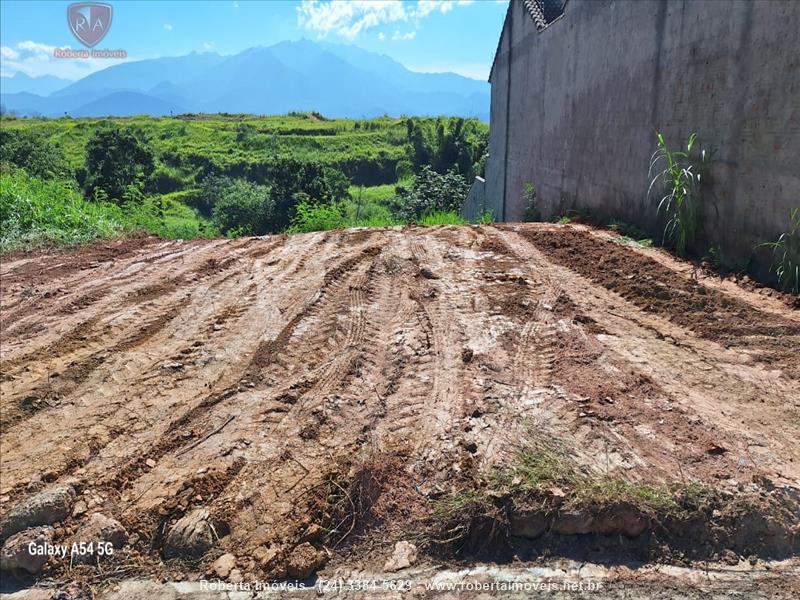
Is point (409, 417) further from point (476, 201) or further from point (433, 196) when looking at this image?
point (433, 196)

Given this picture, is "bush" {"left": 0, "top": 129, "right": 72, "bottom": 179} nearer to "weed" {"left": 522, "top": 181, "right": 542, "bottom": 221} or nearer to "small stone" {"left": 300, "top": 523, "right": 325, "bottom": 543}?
"weed" {"left": 522, "top": 181, "right": 542, "bottom": 221}

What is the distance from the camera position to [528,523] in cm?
259

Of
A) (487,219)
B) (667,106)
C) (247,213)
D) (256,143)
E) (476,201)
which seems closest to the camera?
(667,106)

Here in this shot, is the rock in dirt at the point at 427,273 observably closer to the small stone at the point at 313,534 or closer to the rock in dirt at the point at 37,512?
the small stone at the point at 313,534

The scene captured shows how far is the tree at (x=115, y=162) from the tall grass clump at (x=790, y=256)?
15987mm

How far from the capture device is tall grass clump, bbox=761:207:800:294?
180 inches

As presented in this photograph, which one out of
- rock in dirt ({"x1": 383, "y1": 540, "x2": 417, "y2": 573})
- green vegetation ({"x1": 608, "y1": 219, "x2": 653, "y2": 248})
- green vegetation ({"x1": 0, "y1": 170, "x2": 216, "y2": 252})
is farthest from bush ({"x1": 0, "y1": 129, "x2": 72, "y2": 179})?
rock in dirt ({"x1": 383, "y1": 540, "x2": 417, "y2": 573})

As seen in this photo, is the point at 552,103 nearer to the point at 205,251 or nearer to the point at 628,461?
the point at 205,251

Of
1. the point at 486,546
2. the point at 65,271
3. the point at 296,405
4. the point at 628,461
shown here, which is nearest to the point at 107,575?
the point at 296,405

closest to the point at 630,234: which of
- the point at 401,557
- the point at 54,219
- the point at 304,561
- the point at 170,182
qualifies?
the point at 401,557

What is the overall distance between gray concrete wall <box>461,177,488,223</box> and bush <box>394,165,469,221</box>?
0.57m

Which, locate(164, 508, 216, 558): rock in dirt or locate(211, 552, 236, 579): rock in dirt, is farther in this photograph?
locate(164, 508, 216, 558): rock in dirt

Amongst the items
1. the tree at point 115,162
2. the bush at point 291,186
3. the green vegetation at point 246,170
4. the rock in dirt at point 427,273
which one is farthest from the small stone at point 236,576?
the tree at point 115,162

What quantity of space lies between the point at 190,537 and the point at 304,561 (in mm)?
583
